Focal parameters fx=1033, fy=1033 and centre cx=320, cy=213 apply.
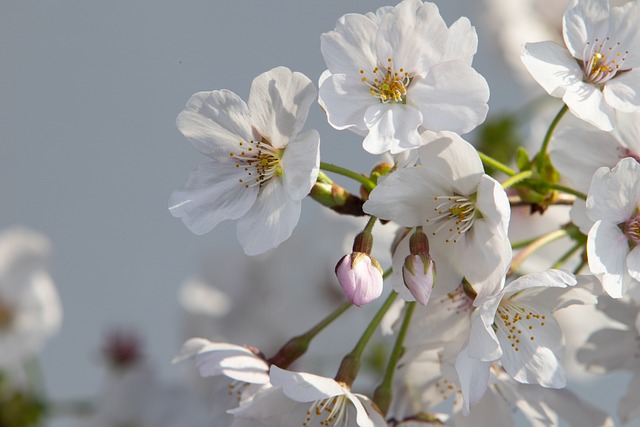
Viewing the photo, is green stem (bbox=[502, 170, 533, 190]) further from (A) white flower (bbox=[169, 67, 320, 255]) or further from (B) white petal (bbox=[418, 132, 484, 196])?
(A) white flower (bbox=[169, 67, 320, 255])

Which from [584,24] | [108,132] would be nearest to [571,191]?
[584,24]

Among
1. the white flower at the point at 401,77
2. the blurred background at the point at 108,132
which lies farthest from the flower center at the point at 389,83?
the blurred background at the point at 108,132

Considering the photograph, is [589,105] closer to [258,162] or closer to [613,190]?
[613,190]

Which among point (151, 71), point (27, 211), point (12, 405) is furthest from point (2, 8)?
point (12, 405)

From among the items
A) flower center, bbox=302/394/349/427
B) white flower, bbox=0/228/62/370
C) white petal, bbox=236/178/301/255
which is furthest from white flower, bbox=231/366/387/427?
white flower, bbox=0/228/62/370

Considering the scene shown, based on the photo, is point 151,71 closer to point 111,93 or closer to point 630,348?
point 111,93

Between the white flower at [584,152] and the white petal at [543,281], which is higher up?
the white flower at [584,152]

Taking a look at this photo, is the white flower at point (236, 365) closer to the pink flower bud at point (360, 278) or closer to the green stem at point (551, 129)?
the pink flower bud at point (360, 278)
